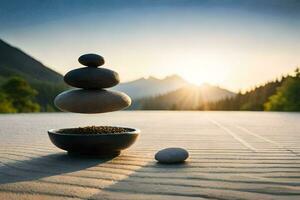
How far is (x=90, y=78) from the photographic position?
15.1 feet

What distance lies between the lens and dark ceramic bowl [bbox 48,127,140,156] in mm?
4203

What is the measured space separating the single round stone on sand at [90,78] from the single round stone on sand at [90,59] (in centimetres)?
7

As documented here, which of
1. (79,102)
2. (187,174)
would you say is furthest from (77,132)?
(187,174)

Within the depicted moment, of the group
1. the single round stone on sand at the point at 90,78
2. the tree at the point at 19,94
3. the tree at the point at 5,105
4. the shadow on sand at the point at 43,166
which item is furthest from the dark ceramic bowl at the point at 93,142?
the tree at the point at 19,94

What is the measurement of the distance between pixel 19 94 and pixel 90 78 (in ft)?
148

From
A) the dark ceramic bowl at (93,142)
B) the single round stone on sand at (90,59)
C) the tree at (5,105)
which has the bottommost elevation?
the dark ceramic bowl at (93,142)

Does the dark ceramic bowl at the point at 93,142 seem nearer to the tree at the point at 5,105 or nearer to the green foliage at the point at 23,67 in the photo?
the tree at the point at 5,105

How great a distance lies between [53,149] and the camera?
5199mm

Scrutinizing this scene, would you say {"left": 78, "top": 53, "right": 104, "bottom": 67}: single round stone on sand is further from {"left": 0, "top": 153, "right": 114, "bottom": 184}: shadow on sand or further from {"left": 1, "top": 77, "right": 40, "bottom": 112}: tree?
{"left": 1, "top": 77, "right": 40, "bottom": 112}: tree

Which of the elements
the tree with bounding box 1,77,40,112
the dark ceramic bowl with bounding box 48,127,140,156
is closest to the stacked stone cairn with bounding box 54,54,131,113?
the dark ceramic bowl with bounding box 48,127,140,156

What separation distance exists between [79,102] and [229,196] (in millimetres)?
2431

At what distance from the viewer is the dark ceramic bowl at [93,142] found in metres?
4.20

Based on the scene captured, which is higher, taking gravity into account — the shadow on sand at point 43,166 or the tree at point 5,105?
the tree at point 5,105

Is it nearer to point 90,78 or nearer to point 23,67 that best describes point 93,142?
point 90,78
